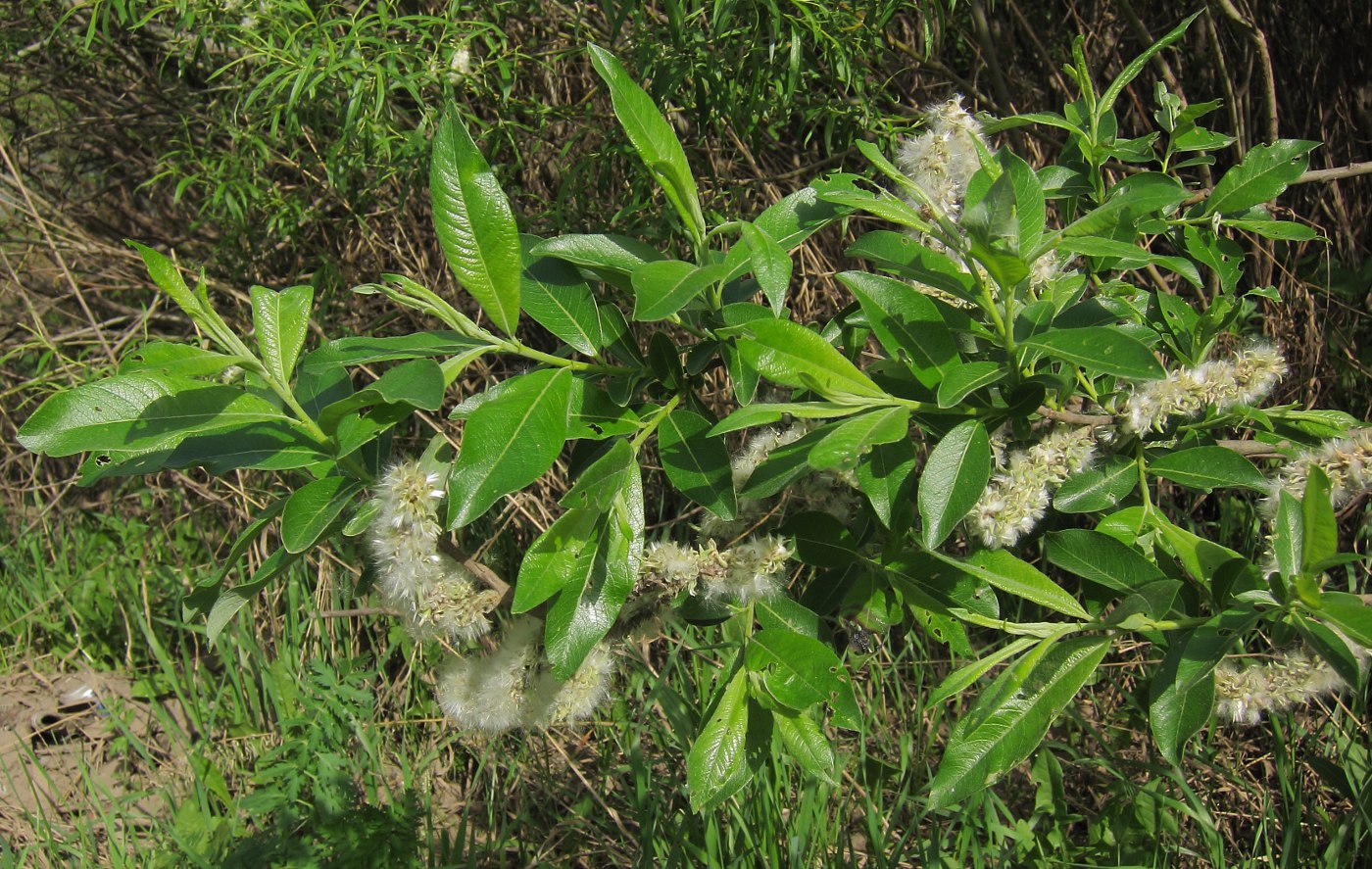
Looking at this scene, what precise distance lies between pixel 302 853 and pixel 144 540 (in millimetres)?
1813

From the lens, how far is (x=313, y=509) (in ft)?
2.79

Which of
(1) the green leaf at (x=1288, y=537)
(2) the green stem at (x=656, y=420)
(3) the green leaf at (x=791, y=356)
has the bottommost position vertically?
(1) the green leaf at (x=1288, y=537)

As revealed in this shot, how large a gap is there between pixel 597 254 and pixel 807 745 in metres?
0.49

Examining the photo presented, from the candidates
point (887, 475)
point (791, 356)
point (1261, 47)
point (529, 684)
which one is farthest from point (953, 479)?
point (1261, 47)

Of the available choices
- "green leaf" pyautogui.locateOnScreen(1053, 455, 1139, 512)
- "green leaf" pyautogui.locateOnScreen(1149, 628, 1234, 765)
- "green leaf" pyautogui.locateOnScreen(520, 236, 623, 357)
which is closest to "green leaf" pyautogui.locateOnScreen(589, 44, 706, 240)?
"green leaf" pyautogui.locateOnScreen(520, 236, 623, 357)

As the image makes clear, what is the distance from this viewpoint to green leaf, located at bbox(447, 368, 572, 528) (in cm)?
73

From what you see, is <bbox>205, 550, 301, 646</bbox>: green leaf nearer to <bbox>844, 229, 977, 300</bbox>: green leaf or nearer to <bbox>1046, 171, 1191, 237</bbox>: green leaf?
<bbox>844, 229, 977, 300</bbox>: green leaf

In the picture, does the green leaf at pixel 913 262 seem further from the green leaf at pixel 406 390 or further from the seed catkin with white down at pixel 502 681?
the seed catkin with white down at pixel 502 681

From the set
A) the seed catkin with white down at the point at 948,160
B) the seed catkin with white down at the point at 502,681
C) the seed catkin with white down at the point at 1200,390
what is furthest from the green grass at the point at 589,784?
the seed catkin with white down at the point at 948,160

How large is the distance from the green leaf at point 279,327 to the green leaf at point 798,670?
50cm

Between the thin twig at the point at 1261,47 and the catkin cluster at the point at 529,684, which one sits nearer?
the catkin cluster at the point at 529,684

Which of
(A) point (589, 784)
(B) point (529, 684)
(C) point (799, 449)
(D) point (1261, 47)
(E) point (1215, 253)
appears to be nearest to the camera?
(C) point (799, 449)

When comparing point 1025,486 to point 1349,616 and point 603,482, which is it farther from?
point 603,482

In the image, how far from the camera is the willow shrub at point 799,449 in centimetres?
78
